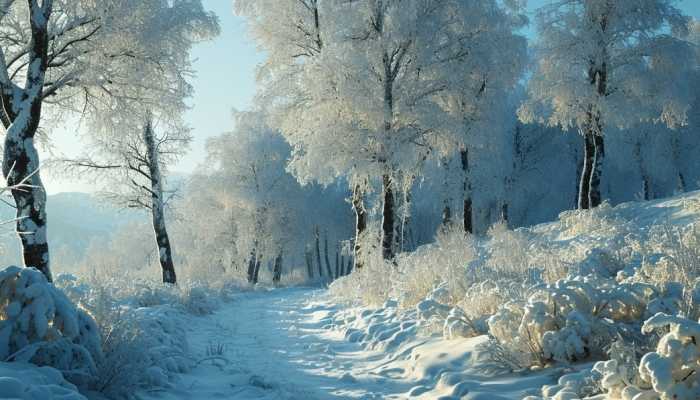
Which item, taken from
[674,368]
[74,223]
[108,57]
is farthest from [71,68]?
[74,223]

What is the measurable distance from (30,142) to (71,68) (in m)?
1.89

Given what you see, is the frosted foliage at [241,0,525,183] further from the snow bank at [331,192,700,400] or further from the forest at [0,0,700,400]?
the snow bank at [331,192,700,400]

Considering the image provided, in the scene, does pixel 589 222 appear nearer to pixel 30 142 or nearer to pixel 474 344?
pixel 474 344

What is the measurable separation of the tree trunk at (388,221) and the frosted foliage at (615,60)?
264 inches

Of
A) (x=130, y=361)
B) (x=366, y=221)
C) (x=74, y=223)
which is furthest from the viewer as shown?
(x=74, y=223)

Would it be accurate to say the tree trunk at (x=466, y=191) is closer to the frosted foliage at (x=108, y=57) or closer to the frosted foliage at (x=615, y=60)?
the frosted foliage at (x=615, y=60)

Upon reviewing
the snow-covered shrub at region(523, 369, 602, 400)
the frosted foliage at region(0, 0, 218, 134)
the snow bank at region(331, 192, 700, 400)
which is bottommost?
the snow-covered shrub at region(523, 369, 602, 400)

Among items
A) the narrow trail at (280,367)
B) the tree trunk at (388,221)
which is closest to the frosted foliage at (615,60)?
the tree trunk at (388,221)

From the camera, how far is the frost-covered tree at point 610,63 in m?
13.0

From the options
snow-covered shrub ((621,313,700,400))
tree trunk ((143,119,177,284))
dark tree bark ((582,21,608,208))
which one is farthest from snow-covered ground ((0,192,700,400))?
dark tree bark ((582,21,608,208))

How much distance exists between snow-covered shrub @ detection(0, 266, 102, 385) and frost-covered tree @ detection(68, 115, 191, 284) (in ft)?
30.4

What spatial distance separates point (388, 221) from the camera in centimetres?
1095

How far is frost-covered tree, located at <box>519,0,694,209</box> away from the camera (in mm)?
13008

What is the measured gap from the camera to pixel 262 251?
2492 cm
